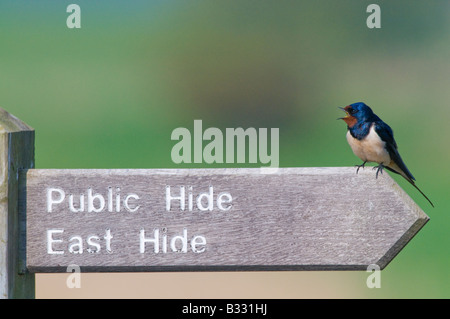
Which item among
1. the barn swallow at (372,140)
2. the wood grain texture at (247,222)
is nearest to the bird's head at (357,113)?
the barn swallow at (372,140)

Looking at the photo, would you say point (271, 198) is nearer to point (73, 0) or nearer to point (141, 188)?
point (141, 188)

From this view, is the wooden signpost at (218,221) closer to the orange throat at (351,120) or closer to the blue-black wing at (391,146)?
the blue-black wing at (391,146)

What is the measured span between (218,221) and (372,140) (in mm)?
957

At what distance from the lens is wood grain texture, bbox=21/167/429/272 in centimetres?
171

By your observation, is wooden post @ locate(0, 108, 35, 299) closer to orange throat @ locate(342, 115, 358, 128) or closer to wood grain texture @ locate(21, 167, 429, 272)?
wood grain texture @ locate(21, 167, 429, 272)

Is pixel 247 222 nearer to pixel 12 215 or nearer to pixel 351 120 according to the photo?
pixel 12 215

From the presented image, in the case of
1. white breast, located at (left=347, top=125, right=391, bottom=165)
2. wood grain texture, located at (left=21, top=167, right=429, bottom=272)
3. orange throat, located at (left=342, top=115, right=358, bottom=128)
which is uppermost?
orange throat, located at (left=342, top=115, right=358, bottom=128)

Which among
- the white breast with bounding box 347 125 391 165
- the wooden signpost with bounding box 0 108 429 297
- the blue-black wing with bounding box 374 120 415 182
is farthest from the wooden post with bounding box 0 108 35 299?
the blue-black wing with bounding box 374 120 415 182

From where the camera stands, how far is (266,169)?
1729 millimetres

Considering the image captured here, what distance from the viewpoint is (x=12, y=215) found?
5.58ft

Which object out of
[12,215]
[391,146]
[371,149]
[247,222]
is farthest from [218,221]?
[391,146]

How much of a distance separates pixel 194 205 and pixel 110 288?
9.59 ft

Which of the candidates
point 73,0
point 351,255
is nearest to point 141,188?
point 351,255

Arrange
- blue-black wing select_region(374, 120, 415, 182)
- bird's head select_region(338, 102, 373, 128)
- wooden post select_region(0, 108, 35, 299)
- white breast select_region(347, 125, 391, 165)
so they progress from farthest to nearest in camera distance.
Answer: bird's head select_region(338, 102, 373, 128) < blue-black wing select_region(374, 120, 415, 182) < white breast select_region(347, 125, 391, 165) < wooden post select_region(0, 108, 35, 299)
